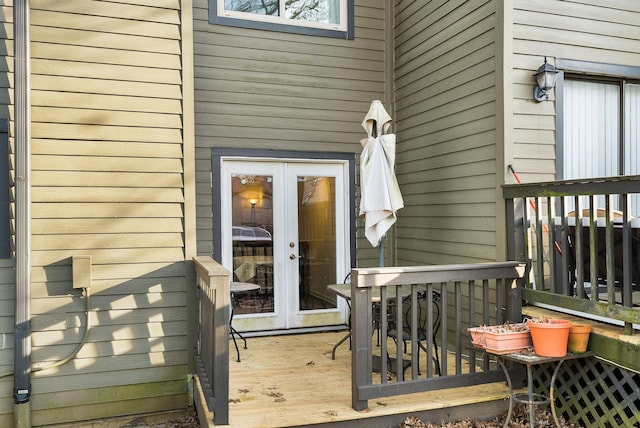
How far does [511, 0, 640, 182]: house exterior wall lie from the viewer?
158 inches

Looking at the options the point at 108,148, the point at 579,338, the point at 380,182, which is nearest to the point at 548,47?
the point at 380,182

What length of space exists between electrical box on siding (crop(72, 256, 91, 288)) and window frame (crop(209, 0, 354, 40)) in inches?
111

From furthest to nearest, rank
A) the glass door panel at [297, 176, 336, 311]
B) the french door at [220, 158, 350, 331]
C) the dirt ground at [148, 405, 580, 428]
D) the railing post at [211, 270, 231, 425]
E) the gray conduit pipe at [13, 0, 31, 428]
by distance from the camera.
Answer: the glass door panel at [297, 176, 336, 311] < the french door at [220, 158, 350, 331] < the gray conduit pipe at [13, 0, 31, 428] < the dirt ground at [148, 405, 580, 428] < the railing post at [211, 270, 231, 425]

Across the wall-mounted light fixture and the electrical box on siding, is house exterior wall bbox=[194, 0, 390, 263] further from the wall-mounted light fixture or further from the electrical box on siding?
the wall-mounted light fixture

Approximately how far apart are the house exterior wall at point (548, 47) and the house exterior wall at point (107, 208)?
8.77ft

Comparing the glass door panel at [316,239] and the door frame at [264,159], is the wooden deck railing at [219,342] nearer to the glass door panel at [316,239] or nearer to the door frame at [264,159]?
the door frame at [264,159]

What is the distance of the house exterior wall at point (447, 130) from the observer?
4184 mm

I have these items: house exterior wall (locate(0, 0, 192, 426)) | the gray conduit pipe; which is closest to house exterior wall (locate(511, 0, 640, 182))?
house exterior wall (locate(0, 0, 192, 426))

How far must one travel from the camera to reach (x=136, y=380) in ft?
12.6

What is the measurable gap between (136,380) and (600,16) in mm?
4839

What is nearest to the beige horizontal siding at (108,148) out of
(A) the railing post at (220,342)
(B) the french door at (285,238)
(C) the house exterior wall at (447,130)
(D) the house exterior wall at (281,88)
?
(D) the house exterior wall at (281,88)

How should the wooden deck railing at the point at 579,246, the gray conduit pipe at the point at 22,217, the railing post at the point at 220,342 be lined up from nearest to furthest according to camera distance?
1. the railing post at the point at 220,342
2. the wooden deck railing at the point at 579,246
3. the gray conduit pipe at the point at 22,217

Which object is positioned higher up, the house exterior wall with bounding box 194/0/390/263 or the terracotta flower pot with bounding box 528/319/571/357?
the house exterior wall with bounding box 194/0/390/263

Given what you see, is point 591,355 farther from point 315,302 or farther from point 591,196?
point 315,302
